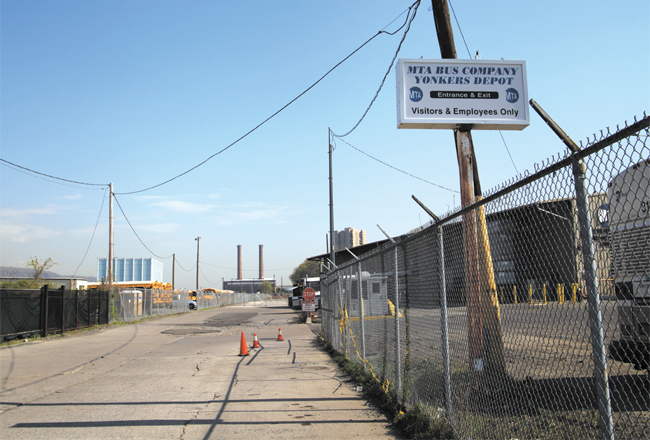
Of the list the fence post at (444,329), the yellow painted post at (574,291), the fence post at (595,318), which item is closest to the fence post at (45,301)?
the fence post at (444,329)

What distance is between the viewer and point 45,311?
18.8m

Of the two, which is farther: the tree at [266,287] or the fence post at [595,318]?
the tree at [266,287]

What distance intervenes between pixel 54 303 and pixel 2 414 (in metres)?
15.0

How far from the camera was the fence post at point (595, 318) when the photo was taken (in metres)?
2.54

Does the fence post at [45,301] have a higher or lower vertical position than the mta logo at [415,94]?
lower

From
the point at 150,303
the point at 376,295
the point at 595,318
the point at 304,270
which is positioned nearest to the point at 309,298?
the point at 376,295

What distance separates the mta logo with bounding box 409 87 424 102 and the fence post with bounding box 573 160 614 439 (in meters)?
5.63

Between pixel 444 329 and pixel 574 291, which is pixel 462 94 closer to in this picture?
pixel 444 329

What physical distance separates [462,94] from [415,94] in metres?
0.78

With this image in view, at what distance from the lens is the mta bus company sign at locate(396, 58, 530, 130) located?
7902mm

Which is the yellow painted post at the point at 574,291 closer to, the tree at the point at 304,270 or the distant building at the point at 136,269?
the distant building at the point at 136,269

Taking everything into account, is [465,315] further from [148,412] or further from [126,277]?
[126,277]

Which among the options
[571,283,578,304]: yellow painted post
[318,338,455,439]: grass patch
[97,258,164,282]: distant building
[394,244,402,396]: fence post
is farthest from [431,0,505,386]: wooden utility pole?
[97,258,164,282]: distant building

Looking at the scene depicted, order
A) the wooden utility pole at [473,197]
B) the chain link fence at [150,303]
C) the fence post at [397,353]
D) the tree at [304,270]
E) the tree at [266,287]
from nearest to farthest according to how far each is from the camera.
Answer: the wooden utility pole at [473,197]
the fence post at [397,353]
the chain link fence at [150,303]
the tree at [304,270]
the tree at [266,287]
